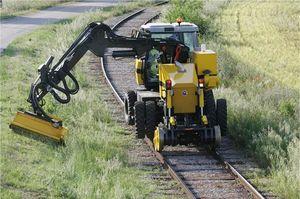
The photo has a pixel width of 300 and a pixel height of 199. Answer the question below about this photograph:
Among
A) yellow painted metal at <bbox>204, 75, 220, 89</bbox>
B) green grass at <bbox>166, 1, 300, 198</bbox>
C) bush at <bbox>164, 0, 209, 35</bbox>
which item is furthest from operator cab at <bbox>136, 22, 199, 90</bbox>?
bush at <bbox>164, 0, 209, 35</bbox>

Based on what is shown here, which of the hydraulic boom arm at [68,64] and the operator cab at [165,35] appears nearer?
Answer: the hydraulic boom arm at [68,64]

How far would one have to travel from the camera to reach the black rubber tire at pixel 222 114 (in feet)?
51.3

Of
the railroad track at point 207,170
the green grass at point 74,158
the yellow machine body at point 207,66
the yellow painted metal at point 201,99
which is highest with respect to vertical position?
the yellow machine body at point 207,66

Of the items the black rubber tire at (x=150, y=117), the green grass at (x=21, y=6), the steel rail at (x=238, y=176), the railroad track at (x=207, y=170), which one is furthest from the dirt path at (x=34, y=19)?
the steel rail at (x=238, y=176)

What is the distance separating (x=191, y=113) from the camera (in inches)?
596

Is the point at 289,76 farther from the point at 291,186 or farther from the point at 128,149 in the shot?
the point at 291,186

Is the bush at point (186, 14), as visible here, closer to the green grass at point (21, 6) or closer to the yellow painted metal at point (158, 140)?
the green grass at point (21, 6)

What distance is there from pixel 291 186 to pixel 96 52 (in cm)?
574

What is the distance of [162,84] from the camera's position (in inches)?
599

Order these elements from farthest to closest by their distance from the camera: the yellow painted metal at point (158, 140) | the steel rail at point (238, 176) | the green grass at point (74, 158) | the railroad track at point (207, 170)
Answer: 1. the yellow painted metal at point (158, 140)
2. the railroad track at point (207, 170)
3. the steel rail at point (238, 176)
4. the green grass at point (74, 158)

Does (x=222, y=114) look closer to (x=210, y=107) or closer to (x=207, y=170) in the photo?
(x=210, y=107)

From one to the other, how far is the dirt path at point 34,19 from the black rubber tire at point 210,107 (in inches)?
758

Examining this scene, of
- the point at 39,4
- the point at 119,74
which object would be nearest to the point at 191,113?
the point at 119,74

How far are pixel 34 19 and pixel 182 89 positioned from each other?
3437 cm
